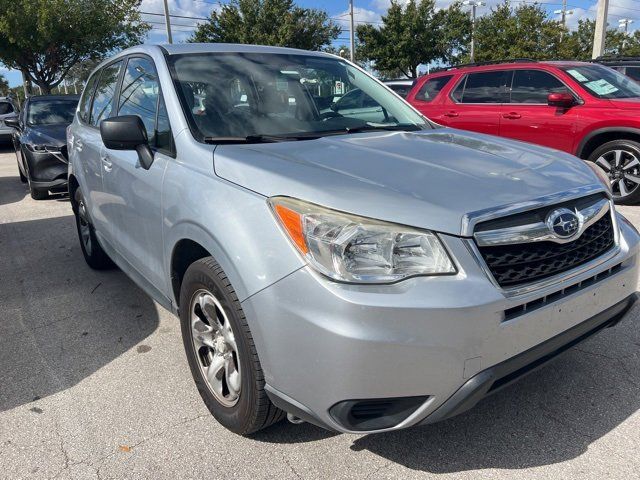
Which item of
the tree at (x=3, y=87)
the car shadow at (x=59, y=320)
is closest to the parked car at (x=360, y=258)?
the car shadow at (x=59, y=320)

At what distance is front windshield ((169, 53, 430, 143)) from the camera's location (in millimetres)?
2836

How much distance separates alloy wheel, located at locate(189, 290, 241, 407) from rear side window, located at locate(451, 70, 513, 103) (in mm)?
6404

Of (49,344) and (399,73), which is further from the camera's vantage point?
(399,73)

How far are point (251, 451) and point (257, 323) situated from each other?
72 cm

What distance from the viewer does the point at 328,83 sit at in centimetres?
353

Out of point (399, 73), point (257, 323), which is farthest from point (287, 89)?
point (399, 73)

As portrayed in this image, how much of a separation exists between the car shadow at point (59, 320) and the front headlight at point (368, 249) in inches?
76.0

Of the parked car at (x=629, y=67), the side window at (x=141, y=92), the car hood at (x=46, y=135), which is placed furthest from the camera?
the parked car at (x=629, y=67)

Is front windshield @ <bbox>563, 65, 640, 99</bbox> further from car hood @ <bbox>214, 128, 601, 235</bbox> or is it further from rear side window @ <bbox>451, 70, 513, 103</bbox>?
car hood @ <bbox>214, 128, 601, 235</bbox>

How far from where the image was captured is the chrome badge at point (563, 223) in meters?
2.11

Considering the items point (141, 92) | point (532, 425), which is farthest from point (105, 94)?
point (532, 425)

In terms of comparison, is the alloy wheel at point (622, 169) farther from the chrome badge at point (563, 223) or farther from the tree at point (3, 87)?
the tree at point (3, 87)

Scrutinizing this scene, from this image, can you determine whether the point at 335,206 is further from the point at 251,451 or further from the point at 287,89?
the point at 287,89

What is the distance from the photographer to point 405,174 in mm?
2211
